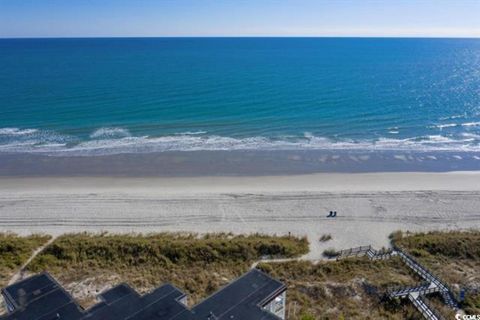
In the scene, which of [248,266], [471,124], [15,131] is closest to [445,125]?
[471,124]

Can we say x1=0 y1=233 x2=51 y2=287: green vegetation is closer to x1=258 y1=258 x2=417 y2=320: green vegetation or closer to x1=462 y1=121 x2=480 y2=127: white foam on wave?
x1=258 y1=258 x2=417 y2=320: green vegetation

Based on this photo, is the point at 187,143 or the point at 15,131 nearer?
the point at 187,143

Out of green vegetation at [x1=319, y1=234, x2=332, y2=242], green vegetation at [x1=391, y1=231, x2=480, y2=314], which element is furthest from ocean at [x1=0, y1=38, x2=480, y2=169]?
green vegetation at [x1=391, y1=231, x2=480, y2=314]

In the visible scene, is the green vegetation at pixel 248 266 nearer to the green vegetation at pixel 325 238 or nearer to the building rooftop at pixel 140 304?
the green vegetation at pixel 325 238

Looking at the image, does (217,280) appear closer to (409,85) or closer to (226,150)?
(226,150)

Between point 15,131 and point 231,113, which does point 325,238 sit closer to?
point 231,113

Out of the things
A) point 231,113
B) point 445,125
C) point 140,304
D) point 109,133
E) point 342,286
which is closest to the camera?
point 140,304

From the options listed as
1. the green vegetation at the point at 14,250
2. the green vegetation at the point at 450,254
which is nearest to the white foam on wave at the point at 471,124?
the green vegetation at the point at 450,254

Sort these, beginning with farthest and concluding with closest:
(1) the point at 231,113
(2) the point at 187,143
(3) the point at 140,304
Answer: (1) the point at 231,113
(2) the point at 187,143
(3) the point at 140,304
